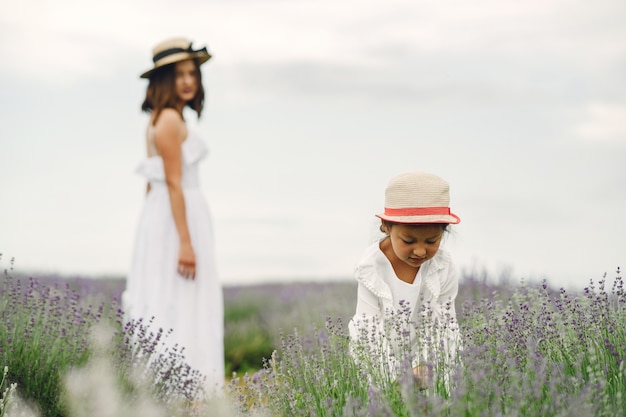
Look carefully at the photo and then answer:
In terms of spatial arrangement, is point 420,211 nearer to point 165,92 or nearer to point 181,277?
point 181,277

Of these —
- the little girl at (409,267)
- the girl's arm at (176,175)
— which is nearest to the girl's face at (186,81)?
the girl's arm at (176,175)

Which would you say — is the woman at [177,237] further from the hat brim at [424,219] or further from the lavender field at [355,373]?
the hat brim at [424,219]

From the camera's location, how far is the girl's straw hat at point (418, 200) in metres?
3.82

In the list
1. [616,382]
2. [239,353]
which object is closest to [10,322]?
[616,382]

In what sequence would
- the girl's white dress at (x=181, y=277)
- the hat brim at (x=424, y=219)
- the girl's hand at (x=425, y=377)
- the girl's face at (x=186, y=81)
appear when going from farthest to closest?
the girl's face at (x=186, y=81) → the girl's white dress at (x=181, y=277) → the hat brim at (x=424, y=219) → the girl's hand at (x=425, y=377)

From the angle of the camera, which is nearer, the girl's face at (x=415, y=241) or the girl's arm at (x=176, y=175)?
the girl's face at (x=415, y=241)

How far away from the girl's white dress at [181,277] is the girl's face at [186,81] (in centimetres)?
26

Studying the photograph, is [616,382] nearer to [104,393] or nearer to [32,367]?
[104,393]

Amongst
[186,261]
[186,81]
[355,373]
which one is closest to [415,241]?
[355,373]

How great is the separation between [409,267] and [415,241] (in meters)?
0.32

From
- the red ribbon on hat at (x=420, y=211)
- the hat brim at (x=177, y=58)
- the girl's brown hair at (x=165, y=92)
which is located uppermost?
the hat brim at (x=177, y=58)

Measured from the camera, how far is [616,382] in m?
3.11

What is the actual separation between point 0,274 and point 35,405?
5275mm

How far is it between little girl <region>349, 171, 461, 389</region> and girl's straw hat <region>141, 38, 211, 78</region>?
102 inches
